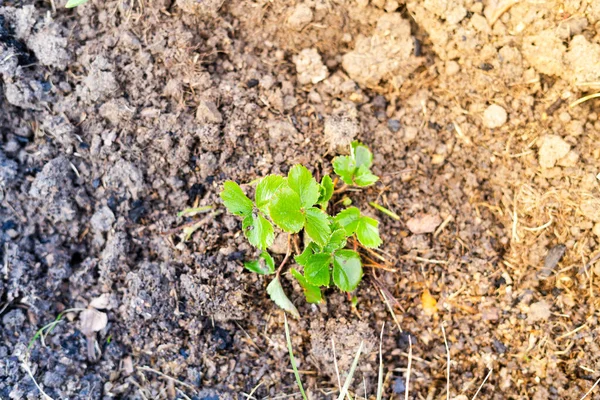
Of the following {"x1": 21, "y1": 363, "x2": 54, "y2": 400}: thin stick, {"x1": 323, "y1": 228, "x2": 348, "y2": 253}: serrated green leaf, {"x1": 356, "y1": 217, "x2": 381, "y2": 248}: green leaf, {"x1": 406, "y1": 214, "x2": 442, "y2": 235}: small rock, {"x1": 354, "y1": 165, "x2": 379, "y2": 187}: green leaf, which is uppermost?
{"x1": 354, "y1": 165, "x2": 379, "y2": 187}: green leaf

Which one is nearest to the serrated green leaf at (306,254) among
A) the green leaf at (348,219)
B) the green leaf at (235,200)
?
the green leaf at (348,219)

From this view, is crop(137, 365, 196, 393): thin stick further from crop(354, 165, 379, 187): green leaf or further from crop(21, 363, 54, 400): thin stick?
crop(354, 165, 379, 187): green leaf

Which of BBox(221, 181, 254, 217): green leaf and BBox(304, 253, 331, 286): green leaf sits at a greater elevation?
BBox(221, 181, 254, 217): green leaf

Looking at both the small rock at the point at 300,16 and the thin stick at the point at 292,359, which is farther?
the small rock at the point at 300,16

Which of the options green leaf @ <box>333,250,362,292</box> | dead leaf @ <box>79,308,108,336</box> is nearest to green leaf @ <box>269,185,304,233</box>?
green leaf @ <box>333,250,362,292</box>

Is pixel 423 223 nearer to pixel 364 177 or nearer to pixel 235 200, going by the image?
pixel 364 177

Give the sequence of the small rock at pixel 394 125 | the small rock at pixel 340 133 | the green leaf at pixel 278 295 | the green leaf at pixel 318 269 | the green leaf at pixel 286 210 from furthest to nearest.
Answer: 1. the small rock at pixel 394 125
2. the small rock at pixel 340 133
3. the green leaf at pixel 278 295
4. the green leaf at pixel 318 269
5. the green leaf at pixel 286 210

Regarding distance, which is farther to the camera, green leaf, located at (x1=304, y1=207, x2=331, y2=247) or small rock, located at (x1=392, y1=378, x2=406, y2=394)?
small rock, located at (x1=392, y1=378, x2=406, y2=394)

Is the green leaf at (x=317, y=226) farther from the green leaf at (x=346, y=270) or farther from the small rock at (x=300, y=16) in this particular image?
the small rock at (x=300, y=16)

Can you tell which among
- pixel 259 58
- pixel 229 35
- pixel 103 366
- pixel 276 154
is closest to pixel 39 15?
pixel 229 35
